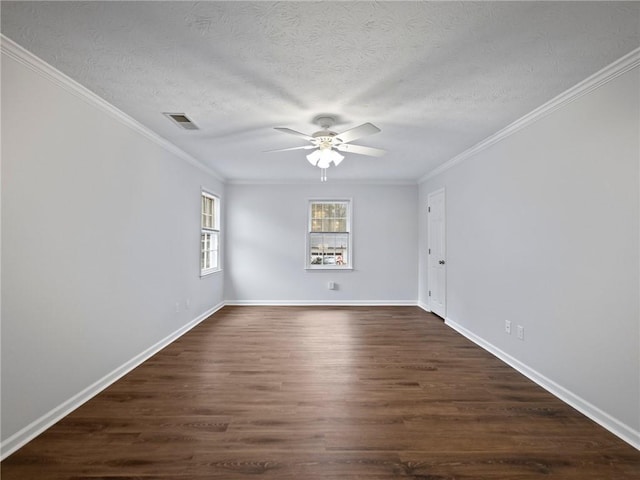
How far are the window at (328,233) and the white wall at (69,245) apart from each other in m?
3.06

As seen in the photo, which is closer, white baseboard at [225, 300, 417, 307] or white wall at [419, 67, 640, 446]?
white wall at [419, 67, 640, 446]

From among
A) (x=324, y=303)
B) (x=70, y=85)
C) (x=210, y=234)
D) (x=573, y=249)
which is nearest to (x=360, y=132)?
(x=573, y=249)

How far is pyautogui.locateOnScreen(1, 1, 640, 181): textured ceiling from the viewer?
161 cm

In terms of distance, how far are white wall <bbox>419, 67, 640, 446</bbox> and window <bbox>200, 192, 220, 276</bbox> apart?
13.2 feet

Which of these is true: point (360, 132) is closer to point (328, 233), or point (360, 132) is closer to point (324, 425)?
point (324, 425)

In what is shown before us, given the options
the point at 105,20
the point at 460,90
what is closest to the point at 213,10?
the point at 105,20

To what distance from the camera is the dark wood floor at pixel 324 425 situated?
177cm

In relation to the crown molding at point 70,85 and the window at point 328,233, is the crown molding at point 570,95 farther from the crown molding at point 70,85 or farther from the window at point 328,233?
the crown molding at point 70,85

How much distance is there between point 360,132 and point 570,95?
5.16ft

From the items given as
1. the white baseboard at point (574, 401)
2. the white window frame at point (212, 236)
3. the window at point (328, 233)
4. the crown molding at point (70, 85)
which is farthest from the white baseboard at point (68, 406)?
the white baseboard at point (574, 401)

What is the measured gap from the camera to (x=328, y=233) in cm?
619

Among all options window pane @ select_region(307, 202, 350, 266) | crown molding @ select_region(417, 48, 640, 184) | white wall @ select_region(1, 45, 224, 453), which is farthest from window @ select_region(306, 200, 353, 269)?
white wall @ select_region(1, 45, 224, 453)

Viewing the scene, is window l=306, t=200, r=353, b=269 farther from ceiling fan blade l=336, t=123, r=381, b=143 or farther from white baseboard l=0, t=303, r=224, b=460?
ceiling fan blade l=336, t=123, r=381, b=143

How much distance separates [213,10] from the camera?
5.22 feet
